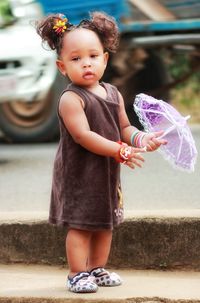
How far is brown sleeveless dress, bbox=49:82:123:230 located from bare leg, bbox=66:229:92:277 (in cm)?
7

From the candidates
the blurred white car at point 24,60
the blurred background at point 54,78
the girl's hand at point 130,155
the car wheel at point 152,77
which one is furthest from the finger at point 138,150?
the car wheel at point 152,77

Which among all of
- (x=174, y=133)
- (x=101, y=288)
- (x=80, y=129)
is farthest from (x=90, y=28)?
(x=101, y=288)

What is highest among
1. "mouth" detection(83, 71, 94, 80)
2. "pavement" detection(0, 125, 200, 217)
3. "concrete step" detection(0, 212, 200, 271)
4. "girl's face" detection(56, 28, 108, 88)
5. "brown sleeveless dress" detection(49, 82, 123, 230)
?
"girl's face" detection(56, 28, 108, 88)

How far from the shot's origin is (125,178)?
8.16 m

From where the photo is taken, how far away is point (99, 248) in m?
5.11

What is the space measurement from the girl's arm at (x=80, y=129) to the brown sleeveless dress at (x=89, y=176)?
0.04 m

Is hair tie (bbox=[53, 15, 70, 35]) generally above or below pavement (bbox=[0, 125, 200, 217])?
above

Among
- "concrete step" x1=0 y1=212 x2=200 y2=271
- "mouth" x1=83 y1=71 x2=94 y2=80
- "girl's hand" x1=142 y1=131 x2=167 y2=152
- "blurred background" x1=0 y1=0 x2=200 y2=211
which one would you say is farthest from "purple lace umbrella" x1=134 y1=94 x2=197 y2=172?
"blurred background" x1=0 y1=0 x2=200 y2=211

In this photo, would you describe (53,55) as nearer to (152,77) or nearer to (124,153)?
(152,77)

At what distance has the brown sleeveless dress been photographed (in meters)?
4.89

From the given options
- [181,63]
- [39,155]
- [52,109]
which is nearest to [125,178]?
[39,155]

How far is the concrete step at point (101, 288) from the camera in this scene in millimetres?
4941

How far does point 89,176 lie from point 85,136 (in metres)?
0.21

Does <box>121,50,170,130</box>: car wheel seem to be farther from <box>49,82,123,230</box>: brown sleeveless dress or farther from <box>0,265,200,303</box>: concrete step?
Result: <box>49,82,123,230</box>: brown sleeveless dress
